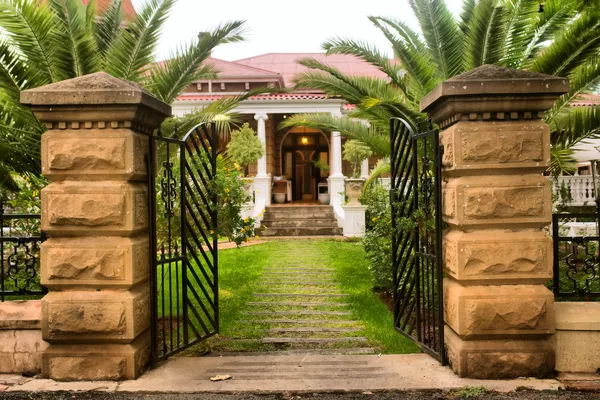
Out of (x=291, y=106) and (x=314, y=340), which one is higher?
(x=291, y=106)

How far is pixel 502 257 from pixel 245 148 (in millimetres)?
14649

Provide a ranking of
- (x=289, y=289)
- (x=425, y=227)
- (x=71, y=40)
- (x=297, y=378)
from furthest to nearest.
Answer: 1. (x=289, y=289)
2. (x=71, y=40)
3. (x=425, y=227)
4. (x=297, y=378)

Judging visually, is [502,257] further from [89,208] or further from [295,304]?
[295,304]

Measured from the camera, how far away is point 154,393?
3.77 meters

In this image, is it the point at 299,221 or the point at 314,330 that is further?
the point at 299,221

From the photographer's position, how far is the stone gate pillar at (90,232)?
396 centimetres

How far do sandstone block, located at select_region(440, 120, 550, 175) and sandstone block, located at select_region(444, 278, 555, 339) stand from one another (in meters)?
0.95

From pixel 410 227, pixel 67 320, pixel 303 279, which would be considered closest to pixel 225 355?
pixel 67 320

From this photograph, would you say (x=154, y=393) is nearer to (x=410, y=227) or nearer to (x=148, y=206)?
(x=148, y=206)

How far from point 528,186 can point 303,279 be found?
17.8 ft

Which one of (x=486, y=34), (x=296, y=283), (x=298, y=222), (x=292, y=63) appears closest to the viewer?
(x=486, y=34)

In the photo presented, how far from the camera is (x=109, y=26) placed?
6.86 m

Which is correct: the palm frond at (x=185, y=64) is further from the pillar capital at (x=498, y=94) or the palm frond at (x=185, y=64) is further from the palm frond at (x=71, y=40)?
the pillar capital at (x=498, y=94)

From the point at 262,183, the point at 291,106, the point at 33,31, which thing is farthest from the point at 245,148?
the point at 33,31
